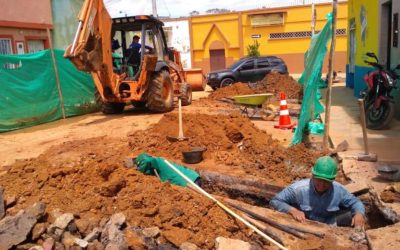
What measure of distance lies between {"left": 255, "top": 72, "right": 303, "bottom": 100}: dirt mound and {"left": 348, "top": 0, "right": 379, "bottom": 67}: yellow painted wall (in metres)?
2.79

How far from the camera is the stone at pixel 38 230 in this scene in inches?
177

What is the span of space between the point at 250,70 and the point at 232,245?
16668 mm

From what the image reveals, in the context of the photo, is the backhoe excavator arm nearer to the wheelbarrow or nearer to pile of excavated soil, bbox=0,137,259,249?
the wheelbarrow

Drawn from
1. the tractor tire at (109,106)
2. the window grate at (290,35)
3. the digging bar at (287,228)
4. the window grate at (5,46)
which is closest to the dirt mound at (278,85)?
the tractor tire at (109,106)

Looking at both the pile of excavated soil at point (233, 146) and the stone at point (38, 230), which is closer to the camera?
the stone at point (38, 230)

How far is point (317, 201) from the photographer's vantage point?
14.5ft

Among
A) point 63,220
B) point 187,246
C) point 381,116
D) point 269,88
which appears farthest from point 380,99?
point 269,88

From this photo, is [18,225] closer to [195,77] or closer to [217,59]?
[195,77]

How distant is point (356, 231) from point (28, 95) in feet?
33.5

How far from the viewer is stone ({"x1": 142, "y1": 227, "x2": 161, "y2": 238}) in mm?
4457

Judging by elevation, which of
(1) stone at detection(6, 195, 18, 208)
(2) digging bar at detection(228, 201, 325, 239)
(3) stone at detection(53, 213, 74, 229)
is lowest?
(2) digging bar at detection(228, 201, 325, 239)

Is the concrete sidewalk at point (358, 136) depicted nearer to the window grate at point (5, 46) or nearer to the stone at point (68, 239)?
the stone at point (68, 239)

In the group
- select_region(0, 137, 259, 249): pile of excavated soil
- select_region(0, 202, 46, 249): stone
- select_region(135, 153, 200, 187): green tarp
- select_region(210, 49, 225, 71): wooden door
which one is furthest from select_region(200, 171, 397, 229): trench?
select_region(210, 49, 225, 71): wooden door

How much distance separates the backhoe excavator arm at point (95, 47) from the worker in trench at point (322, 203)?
23.1 ft
